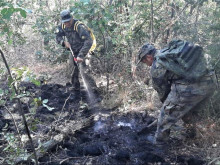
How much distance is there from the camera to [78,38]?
18.8 feet

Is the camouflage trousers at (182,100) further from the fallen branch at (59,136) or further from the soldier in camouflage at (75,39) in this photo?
the soldier in camouflage at (75,39)

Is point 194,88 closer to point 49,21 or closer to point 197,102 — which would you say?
point 197,102

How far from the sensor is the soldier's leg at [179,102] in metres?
3.14

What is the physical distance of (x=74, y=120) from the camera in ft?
15.0

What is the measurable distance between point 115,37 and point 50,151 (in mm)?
3023

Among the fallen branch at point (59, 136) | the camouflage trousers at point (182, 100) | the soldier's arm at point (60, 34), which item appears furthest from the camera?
the soldier's arm at point (60, 34)

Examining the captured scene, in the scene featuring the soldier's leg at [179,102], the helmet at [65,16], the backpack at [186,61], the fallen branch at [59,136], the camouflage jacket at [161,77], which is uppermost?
the helmet at [65,16]

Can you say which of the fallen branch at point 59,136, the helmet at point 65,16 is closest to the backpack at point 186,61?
the fallen branch at point 59,136

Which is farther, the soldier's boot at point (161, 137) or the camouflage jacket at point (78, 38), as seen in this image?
the camouflage jacket at point (78, 38)

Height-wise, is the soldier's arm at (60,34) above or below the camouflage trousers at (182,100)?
above

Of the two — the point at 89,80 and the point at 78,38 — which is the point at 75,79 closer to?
the point at 89,80

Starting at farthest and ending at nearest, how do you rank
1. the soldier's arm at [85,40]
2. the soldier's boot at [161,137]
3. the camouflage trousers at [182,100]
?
the soldier's arm at [85,40] < the soldier's boot at [161,137] < the camouflage trousers at [182,100]

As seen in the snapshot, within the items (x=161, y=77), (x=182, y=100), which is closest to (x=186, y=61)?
(x=161, y=77)

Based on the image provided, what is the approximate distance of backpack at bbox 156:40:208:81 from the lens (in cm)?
301
